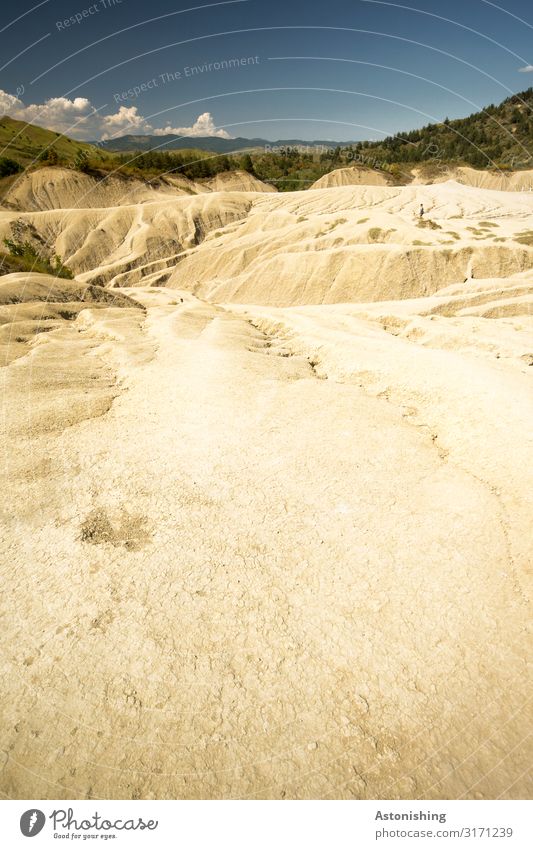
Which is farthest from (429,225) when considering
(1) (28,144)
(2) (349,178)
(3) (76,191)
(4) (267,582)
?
(1) (28,144)

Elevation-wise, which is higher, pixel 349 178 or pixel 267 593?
pixel 349 178

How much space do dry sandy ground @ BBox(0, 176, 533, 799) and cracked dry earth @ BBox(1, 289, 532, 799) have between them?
50 mm

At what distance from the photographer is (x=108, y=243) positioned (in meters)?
96.9

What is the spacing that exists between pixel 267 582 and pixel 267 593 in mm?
352

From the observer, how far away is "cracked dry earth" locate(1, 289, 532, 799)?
764 cm

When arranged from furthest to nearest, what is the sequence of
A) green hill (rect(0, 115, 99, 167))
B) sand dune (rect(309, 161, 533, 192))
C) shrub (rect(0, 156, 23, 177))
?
green hill (rect(0, 115, 99, 167))
sand dune (rect(309, 161, 533, 192))
shrub (rect(0, 156, 23, 177))

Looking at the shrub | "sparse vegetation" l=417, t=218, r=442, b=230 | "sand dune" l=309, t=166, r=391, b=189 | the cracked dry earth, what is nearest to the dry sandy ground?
the cracked dry earth

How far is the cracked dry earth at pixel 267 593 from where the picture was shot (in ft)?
25.1

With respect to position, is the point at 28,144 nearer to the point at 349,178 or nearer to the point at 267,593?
the point at 349,178

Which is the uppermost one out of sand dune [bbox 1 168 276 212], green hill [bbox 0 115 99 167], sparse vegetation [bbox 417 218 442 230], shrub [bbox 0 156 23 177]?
green hill [bbox 0 115 99 167]

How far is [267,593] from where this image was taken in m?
10.8

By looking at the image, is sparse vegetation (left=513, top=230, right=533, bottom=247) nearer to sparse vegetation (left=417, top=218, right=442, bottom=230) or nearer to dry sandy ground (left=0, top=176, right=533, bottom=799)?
sparse vegetation (left=417, top=218, right=442, bottom=230)

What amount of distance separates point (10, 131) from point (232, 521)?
228719 millimetres
